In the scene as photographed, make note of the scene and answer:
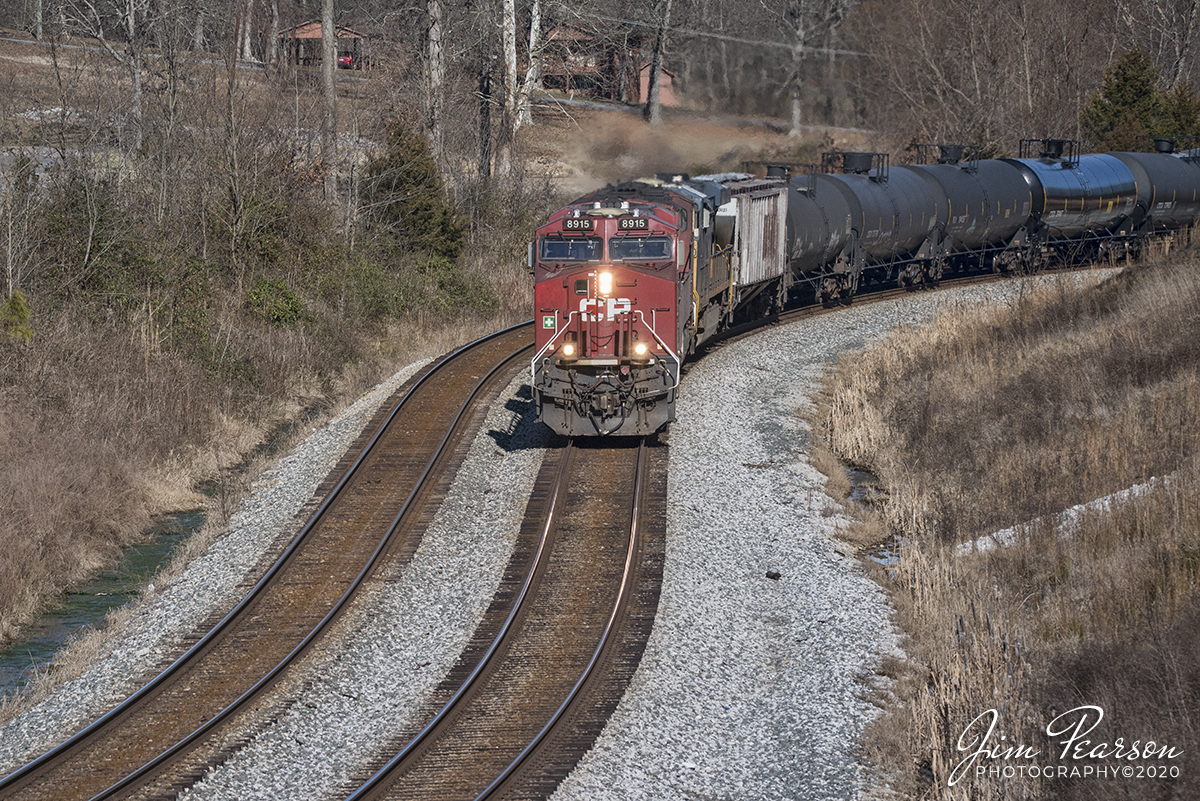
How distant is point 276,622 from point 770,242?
15951 mm

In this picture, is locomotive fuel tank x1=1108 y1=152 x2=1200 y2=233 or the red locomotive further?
locomotive fuel tank x1=1108 y1=152 x2=1200 y2=233

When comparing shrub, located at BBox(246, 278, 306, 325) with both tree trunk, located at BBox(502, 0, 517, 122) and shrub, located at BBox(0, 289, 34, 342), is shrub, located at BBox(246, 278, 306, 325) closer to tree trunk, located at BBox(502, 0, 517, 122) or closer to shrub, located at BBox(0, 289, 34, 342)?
shrub, located at BBox(0, 289, 34, 342)

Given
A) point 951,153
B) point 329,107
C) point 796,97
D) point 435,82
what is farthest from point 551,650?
point 796,97

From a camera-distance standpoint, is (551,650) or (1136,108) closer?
(551,650)

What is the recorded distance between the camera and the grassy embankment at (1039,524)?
859 centimetres

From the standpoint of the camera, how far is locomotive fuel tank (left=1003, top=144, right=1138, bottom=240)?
3375 centimetres

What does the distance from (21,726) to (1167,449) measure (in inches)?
523

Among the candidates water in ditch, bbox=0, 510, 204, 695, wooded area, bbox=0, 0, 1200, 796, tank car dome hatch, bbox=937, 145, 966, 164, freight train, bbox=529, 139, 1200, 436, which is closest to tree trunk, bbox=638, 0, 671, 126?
wooded area, bbox=0, 0, 1200, 796

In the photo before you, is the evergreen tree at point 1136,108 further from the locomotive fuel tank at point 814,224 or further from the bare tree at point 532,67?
the bare tree at point 532,67

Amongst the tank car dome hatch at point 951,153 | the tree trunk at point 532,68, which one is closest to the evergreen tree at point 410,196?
the tree trunk at point 532,68

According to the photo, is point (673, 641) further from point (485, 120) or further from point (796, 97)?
point (796, 97)

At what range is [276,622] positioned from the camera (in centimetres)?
1270

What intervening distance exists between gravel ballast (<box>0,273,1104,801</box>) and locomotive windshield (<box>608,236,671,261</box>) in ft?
10.3

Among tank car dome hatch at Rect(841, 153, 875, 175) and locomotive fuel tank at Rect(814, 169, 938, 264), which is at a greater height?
tank car dome hatch at Rect(841, 153, 875, 175)
